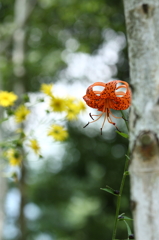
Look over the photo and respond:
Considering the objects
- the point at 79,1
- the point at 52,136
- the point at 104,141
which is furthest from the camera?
the point at 104,141

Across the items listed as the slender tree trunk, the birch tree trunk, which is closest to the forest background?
the slender tree trunk

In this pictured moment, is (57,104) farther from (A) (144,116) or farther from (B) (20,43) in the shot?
(B) (20,43)

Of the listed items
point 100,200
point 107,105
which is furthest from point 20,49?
point 107,105

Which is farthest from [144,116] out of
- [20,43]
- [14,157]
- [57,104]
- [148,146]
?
[20,43]

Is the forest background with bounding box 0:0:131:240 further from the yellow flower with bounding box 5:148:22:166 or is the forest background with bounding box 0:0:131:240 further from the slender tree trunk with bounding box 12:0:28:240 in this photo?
the yellow flower with bounding box 5:148:22:166

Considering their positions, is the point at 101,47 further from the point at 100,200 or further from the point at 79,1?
the point at 100,200

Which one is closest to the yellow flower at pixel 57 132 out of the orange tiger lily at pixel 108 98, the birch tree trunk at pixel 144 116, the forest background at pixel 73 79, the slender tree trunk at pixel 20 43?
the orange tiger lily at pixel 108 98

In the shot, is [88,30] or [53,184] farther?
[53,184]
